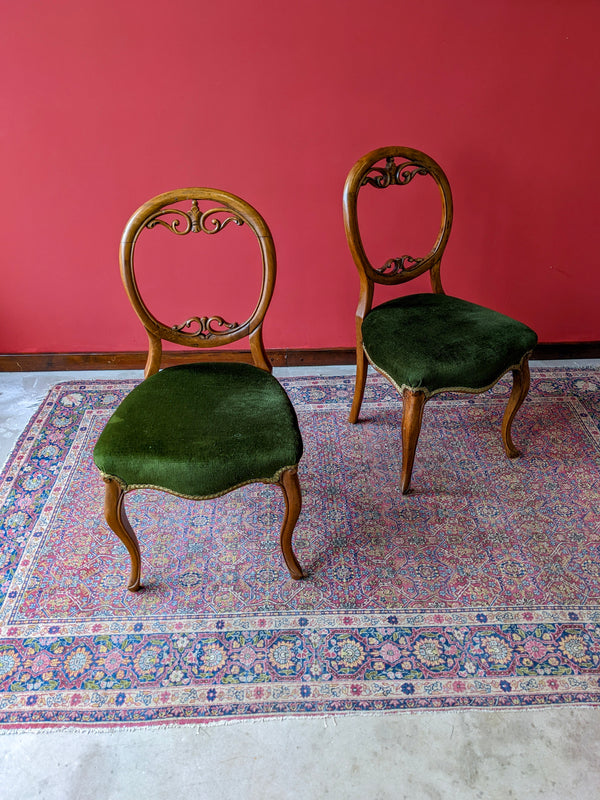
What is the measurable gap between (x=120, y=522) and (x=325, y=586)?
61cm

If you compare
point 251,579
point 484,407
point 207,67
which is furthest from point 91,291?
point 484,407

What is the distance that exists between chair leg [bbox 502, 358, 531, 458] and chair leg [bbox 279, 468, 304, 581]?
0.94 metres

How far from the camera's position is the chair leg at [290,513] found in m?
1.51

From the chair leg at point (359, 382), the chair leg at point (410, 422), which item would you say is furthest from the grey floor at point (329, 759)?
the chair leg at point (359, 382)

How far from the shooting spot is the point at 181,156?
7.61ft

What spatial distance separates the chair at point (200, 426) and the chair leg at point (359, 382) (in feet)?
1.63

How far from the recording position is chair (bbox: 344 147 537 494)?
182 cm

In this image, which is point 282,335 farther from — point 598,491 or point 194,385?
point 598,491

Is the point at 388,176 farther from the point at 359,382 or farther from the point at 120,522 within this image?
the point at 120,522

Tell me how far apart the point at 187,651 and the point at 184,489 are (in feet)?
1.44

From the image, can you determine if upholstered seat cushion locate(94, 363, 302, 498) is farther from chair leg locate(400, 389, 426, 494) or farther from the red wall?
the red wall

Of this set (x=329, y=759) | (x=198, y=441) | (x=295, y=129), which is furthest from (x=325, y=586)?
(x=295, y=129)

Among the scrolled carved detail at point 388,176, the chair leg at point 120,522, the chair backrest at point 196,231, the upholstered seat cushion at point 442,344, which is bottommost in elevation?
the chair leg at point 120,522

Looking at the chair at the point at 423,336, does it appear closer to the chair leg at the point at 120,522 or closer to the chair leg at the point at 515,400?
the chair leg at the point at 515,400
